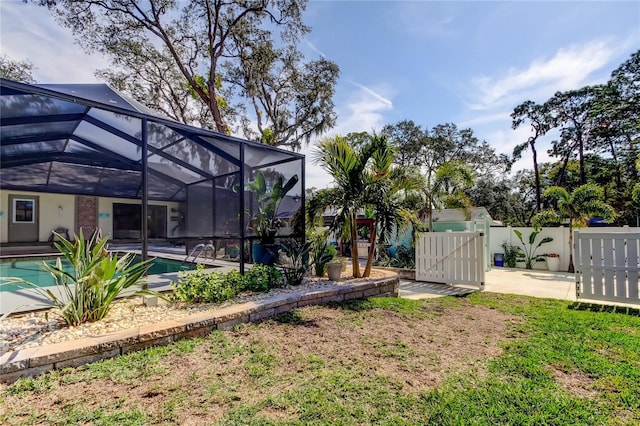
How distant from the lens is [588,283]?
5.83m

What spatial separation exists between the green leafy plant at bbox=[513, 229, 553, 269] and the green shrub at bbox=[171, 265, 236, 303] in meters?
10.9

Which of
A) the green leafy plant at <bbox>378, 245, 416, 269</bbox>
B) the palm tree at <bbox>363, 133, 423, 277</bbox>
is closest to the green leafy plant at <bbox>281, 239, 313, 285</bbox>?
the palm tree at <bbox>363, 133, 423, 277</bbox>

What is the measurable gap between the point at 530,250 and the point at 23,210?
15217mm

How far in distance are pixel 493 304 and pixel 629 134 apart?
64.0ft

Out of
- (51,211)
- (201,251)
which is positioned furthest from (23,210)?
(201,251)

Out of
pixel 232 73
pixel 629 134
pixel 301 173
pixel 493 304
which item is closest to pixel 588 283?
pixel 493 304

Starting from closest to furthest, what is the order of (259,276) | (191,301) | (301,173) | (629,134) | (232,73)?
(191,301) < (259,276) < (301,173) < (232,73) < (629,134)

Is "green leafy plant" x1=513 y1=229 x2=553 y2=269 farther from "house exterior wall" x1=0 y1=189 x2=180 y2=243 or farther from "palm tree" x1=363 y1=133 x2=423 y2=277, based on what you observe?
"house exterior wall" x1=0 y1=189 x2=180 y2=243

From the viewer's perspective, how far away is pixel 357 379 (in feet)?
9.18

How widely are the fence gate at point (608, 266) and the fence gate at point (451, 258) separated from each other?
179 cm

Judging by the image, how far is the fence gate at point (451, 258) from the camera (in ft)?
23.7

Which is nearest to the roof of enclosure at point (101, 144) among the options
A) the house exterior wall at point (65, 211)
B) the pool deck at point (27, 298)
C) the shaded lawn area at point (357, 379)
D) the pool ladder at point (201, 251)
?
the house exterior wall at point (65, 211)

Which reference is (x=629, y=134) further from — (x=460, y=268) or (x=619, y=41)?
(x=460, y=268)

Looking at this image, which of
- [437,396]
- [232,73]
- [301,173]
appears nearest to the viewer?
[437,396]
